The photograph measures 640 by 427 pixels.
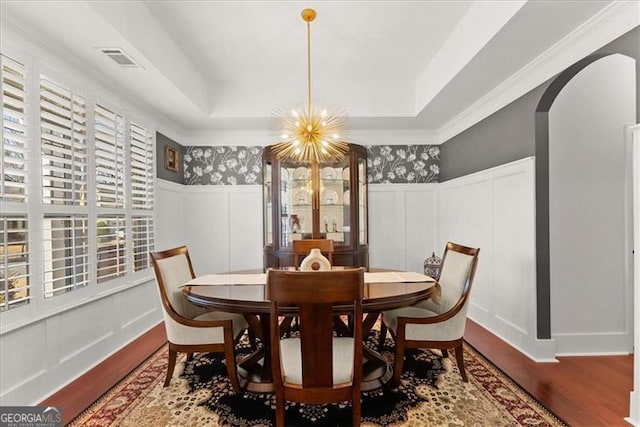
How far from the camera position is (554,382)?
226cm

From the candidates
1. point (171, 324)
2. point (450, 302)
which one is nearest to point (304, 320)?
point (171, 324)

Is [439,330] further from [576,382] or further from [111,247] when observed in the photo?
[111,247]

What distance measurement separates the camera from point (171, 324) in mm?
2135

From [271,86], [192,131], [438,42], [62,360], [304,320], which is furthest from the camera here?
[192,131]

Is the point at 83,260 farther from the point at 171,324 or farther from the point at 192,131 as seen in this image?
the point at 192,131

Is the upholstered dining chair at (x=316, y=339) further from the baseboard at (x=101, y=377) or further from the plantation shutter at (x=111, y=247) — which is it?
the plantation shutter at (x=111, y=247)

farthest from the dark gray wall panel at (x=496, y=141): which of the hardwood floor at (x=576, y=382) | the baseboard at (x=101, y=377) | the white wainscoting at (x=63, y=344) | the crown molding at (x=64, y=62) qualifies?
the white wainscoting at (x=63, y=344)

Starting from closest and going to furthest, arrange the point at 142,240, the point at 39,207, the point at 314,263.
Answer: the point at 39,207 < the point at 314,263 < the point at 142,240

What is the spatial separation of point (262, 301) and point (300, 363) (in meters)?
0.36

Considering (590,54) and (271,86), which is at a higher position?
(271,86)

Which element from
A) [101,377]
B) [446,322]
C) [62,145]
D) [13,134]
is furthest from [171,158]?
[446,322]

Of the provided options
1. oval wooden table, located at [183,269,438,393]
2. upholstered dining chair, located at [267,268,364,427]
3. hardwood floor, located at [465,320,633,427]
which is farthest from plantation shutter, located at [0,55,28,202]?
hardwood floor, located at [465,320,633,427]

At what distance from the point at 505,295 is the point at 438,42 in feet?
7.56

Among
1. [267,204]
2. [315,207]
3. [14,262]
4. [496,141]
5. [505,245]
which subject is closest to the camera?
[14,262]
